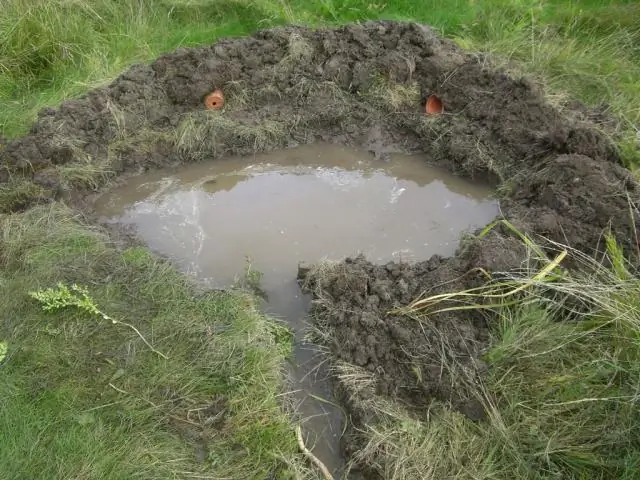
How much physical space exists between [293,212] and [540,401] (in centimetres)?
257

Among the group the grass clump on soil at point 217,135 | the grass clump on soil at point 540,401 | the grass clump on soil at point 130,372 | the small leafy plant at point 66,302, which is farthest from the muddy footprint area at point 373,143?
the small leafy plant at point 66,302

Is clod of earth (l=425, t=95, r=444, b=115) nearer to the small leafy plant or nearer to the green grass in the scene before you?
the green grass

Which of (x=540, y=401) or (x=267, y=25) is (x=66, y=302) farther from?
(x=267, y=25)

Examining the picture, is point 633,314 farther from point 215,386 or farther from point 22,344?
point 22,344

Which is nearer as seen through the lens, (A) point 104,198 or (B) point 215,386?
(B) point 215,386

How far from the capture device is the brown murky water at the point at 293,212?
426cm

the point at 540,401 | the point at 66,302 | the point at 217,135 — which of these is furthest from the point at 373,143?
the point at 66,302

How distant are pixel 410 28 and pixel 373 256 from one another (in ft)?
9.51

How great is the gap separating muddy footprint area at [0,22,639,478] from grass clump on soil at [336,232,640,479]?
0.13 m

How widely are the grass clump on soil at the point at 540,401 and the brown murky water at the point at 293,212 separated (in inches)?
40.4

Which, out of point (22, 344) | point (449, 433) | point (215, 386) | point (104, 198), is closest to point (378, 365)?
point (449, 433)

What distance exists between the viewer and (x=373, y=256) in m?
4.27

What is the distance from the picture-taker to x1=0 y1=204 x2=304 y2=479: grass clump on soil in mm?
2859

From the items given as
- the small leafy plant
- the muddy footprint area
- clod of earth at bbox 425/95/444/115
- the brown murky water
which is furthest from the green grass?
the small leafy plant
